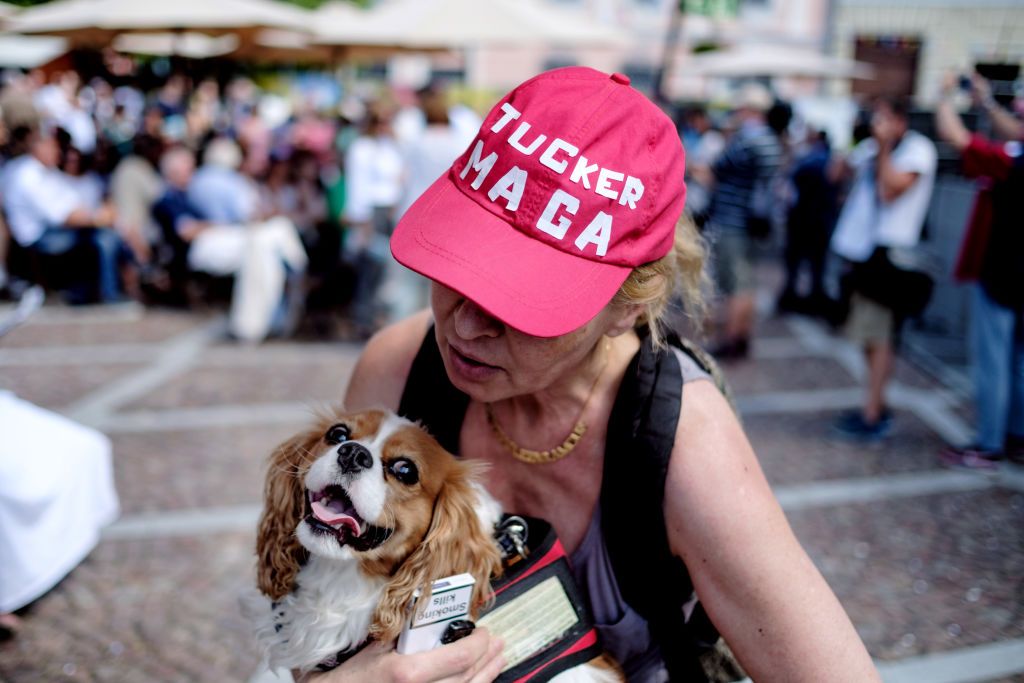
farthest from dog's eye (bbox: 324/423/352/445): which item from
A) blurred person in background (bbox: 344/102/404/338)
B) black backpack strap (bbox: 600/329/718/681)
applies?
blurred person in background (bbox: 344/102/404/338)

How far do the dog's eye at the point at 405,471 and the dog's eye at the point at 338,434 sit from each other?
12 centimetres

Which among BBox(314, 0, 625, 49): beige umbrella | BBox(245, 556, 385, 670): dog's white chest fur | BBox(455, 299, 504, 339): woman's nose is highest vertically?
BBox(314, 0, 625, 49): beige umbrella

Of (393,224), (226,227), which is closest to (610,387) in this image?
(393,224)

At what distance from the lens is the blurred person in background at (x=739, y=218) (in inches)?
272

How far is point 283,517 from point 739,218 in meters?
6.07

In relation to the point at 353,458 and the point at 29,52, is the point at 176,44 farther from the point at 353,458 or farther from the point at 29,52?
the point at 353,458

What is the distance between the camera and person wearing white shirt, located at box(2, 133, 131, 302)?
8664mm

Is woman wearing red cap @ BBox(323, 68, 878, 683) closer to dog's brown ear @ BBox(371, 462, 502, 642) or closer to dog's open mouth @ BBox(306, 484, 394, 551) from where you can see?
dog's brown ear @ BBox(371, 462, 502, 642)

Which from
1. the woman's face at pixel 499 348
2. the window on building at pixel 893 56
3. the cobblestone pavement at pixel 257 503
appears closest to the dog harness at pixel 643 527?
the woman's face at pixel 499 348

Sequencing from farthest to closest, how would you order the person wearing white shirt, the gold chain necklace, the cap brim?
1. the person wearing white shirt
2. the gold chain necklace
3. the cap brim

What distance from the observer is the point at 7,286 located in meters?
8.81

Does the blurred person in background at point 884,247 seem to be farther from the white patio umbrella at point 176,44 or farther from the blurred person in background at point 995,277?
the white patio umbrella at point 176,44

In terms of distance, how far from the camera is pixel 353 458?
1.44 meters

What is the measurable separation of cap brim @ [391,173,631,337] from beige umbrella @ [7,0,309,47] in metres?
9.34
